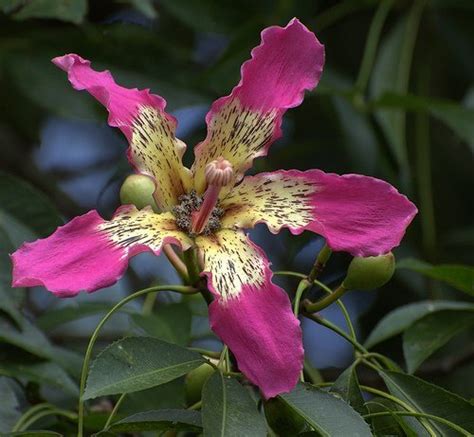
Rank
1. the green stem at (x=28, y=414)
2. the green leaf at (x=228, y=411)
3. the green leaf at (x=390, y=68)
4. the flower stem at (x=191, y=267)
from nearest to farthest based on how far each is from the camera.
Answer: the green leaf at (x=228, y=411) → the flower stem at (x=191, y=267) → the green stem at (x=28, y=414) → the green leaf at (x=390, y=68)

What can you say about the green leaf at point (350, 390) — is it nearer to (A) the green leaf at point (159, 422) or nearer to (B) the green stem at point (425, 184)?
(A) the green leaf at point (159, 422)

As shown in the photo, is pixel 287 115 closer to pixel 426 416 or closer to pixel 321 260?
pixel 321 260

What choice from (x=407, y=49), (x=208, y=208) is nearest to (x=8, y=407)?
(x=208, y=208)

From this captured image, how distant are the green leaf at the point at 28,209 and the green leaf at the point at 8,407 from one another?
0.23 m

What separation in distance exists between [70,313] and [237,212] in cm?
45

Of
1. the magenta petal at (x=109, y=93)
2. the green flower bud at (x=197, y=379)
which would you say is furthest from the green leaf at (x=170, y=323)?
the magenta petal at (x=109, y=93)

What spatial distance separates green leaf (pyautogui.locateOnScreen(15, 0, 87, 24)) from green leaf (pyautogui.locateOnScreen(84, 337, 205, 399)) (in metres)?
0.62

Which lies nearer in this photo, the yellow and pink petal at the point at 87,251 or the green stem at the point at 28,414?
the yellow and pink petal at the point at 87,251

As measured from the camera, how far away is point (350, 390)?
3.59 feet

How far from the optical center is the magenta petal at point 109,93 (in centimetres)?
108

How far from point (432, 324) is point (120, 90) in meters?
0.46

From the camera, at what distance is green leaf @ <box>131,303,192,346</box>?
4.50 ft

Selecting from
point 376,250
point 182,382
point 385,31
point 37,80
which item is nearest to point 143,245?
point 376,250

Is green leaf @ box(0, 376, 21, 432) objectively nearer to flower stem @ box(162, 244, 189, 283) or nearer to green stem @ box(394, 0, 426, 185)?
flower stem @ box(162, 244, 189, 283)
